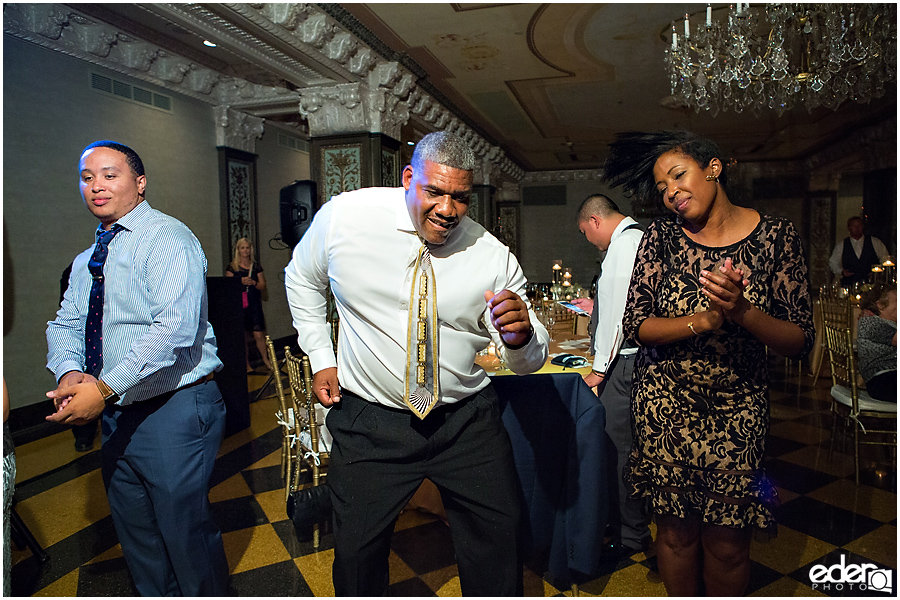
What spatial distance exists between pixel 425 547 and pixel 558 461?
987 mm

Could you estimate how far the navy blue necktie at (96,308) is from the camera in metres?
1.92

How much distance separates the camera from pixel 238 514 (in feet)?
10.2

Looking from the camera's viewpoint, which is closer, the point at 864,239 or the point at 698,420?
the point at 698,420

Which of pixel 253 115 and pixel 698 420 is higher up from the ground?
pixel 253 115

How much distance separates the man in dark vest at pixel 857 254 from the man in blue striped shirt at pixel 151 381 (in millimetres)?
8667

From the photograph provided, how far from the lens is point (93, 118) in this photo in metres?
5.51

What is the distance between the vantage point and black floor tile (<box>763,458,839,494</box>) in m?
3.30

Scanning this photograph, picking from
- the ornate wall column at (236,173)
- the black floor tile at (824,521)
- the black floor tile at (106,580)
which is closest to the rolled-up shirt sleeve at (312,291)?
the black floor tile at (106,580)

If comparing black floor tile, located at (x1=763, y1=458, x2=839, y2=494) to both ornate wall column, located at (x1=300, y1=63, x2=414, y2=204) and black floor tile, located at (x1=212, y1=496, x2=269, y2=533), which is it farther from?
ornate wall column, located at (x1=300, y1=63, x2=414, y2=204)

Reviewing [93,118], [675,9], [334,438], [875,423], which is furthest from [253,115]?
[875,423]

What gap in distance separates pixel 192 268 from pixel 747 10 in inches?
156

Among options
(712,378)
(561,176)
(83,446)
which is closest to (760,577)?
(712,378)

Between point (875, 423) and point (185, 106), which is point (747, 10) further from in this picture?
point (185, 106)

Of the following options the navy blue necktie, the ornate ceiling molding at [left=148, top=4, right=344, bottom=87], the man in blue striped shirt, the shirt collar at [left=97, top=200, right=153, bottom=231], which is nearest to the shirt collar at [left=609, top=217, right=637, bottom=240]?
the man in blue striped shirt
